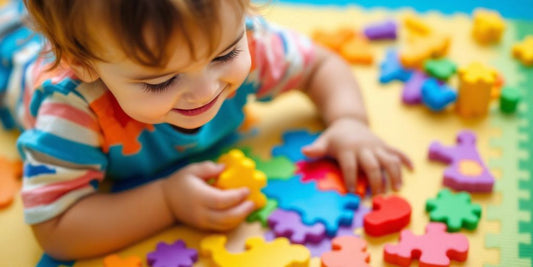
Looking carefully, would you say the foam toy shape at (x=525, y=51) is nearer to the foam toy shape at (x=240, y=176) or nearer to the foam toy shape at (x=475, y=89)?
the foam toy shape at (x=475, y=89)

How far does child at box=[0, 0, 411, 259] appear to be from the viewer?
712 millimetres

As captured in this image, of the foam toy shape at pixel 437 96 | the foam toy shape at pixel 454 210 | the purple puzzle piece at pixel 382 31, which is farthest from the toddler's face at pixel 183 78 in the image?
the purple puzzle piece at pixel 382 31

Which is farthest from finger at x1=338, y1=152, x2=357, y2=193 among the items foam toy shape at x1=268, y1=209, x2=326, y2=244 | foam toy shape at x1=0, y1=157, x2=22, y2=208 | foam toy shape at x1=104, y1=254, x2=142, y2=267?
foam toy shape at x1=0, y1=157, x2=22, y2=208

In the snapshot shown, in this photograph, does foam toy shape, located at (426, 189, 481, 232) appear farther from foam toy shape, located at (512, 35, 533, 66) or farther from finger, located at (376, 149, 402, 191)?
foam toy shape, located at (512, 35, 533, 66)

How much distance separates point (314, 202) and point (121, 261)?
31 cm

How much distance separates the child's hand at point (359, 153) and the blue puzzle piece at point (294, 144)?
54 mm

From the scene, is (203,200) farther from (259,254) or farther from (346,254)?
(346,254)

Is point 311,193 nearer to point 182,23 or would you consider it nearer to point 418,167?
point 418,167

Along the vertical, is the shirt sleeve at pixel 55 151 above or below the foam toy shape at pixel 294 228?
above

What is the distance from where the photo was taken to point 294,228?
964mm

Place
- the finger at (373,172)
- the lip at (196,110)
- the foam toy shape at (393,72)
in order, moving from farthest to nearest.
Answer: the foam toy shape at (393,72) → the finger at (373,172) → the lip at (196,110)

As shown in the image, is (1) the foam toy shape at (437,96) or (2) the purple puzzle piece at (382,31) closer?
(1) the foam toy shape at (437,96)

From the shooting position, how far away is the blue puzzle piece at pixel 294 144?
3.68 ft

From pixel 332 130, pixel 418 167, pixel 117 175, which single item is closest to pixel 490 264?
pixel 418 167
